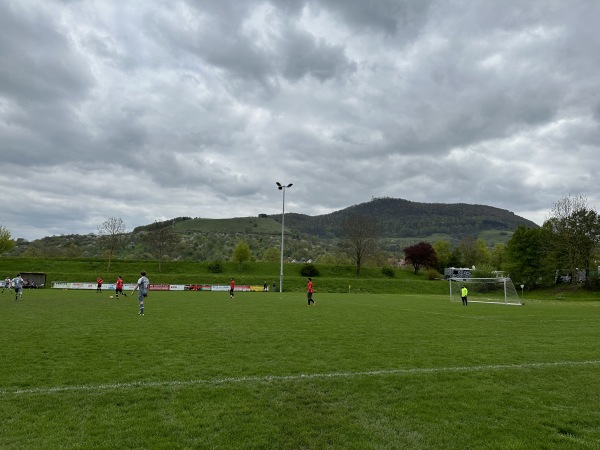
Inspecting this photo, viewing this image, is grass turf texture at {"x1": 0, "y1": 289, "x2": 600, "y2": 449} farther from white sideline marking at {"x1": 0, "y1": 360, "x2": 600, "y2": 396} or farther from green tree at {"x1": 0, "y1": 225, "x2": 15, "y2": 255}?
green tree at {"x1": 0, "y1": 225, "x2": 15, "y2": 255}

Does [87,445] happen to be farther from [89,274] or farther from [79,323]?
[89,274]

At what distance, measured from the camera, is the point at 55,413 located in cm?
668

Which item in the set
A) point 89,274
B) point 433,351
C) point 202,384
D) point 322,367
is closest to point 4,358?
point 202,384

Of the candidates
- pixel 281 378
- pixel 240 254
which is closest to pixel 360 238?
pixel 240 254

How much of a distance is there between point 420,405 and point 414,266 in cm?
9360

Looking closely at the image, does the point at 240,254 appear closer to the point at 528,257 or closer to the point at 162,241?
the point at 162,241

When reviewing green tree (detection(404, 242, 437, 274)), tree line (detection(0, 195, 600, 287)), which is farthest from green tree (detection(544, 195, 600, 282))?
green tree (detection(404, 242, 437, 274))

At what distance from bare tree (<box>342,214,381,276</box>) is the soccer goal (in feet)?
125

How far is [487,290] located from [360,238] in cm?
4073

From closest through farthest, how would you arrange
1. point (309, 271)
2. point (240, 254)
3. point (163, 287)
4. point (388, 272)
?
point (163, 287)
point (309, 271)
point (240, 254)
point (388, 272)

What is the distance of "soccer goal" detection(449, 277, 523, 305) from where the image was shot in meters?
41.8

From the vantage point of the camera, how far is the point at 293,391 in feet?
26.2

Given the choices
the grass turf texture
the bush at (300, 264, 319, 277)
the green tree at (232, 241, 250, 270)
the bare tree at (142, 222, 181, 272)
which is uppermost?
the bare tree at (142, 222, 181, 272)

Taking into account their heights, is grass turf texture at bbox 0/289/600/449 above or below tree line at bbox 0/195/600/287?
below
